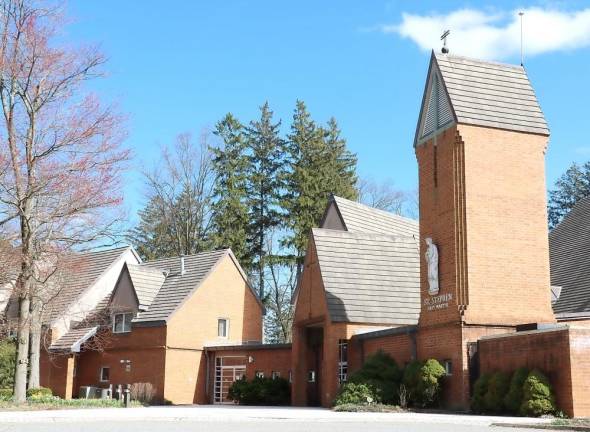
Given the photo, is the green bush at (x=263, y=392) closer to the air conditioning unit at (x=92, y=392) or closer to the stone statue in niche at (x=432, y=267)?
the air conditioning unit at (x=92, y=392)

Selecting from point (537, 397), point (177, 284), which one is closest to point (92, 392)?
point (177, 284)

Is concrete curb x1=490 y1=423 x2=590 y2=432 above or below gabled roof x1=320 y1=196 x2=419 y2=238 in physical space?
below

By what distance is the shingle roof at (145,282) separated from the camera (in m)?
41.3

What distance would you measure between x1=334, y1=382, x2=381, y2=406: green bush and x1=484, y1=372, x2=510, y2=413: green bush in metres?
4.31

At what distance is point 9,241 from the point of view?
2794 cm

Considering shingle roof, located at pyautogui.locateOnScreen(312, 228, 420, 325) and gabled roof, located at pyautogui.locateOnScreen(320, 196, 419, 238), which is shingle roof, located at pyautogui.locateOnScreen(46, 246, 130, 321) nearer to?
gabled roof, located at pyautogui.locateOnScreen(320, 196, 419, 238)

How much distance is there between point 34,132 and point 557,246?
22108mm

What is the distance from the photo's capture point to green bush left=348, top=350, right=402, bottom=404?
24.6 meters

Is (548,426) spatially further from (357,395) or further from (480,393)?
(357,395)

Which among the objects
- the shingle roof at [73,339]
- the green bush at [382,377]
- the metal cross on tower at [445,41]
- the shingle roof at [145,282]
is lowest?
the green bush at [382,377]

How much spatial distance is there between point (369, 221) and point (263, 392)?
34.6 feet

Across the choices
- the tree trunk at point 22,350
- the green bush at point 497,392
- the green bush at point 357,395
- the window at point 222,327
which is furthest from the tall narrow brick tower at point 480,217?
the window at point 222,327

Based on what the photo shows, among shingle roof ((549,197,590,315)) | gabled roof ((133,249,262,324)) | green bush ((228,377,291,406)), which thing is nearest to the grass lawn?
green bush ((228,377,291,406))

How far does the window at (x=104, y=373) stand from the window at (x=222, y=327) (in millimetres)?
6370
